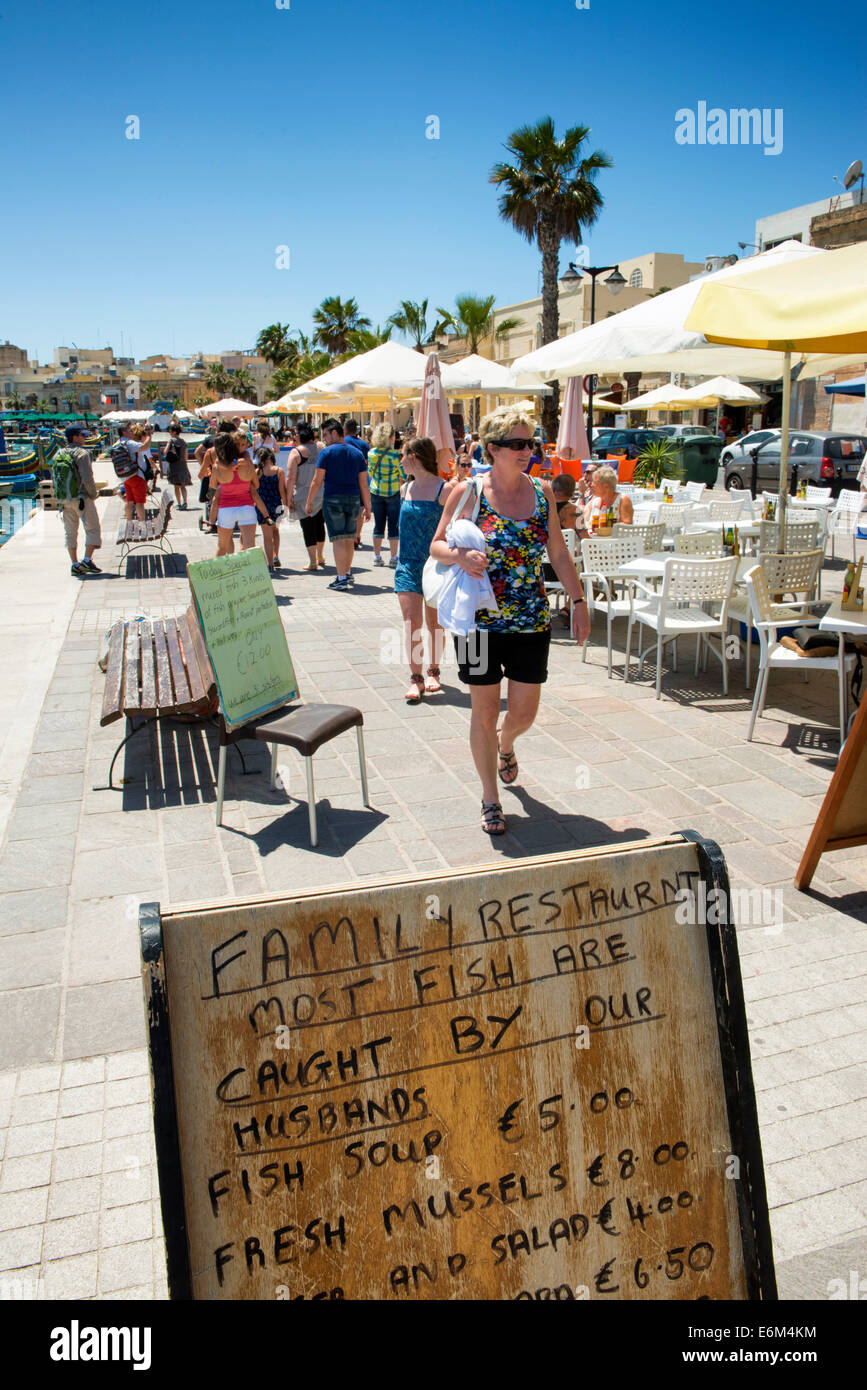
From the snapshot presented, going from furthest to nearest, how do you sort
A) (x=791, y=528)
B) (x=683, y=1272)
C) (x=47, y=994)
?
(x=791, y=528), (x=47, y=994), (x=683, y=1272)

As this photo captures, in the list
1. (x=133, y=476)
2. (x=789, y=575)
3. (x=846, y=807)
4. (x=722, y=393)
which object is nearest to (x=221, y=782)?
(x=846, y=807)

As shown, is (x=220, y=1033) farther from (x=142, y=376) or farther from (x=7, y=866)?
(x=142, y=376)

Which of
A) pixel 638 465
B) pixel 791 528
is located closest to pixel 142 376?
pixel 638 465

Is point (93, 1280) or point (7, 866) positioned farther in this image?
point (7, 866)

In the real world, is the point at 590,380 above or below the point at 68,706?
above

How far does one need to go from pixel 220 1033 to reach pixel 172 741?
4.70m

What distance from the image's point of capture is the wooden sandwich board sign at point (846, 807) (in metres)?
3.69

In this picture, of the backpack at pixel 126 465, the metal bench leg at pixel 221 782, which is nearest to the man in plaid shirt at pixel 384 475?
the backpack at pixel 126 465

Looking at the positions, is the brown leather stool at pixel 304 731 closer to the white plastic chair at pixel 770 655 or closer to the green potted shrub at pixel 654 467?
the white plastic chair at pixel 770 655

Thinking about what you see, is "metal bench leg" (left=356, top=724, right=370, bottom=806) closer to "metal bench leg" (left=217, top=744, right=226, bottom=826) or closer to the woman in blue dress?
"metal bench leg" (left=217, top=744, right=226, bottom=826)

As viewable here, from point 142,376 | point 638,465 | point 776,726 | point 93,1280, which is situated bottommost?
point 93,1280

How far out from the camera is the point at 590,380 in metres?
15.9

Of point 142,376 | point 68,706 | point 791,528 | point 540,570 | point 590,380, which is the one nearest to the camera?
point 540,570

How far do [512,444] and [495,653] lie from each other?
0.93 metres
